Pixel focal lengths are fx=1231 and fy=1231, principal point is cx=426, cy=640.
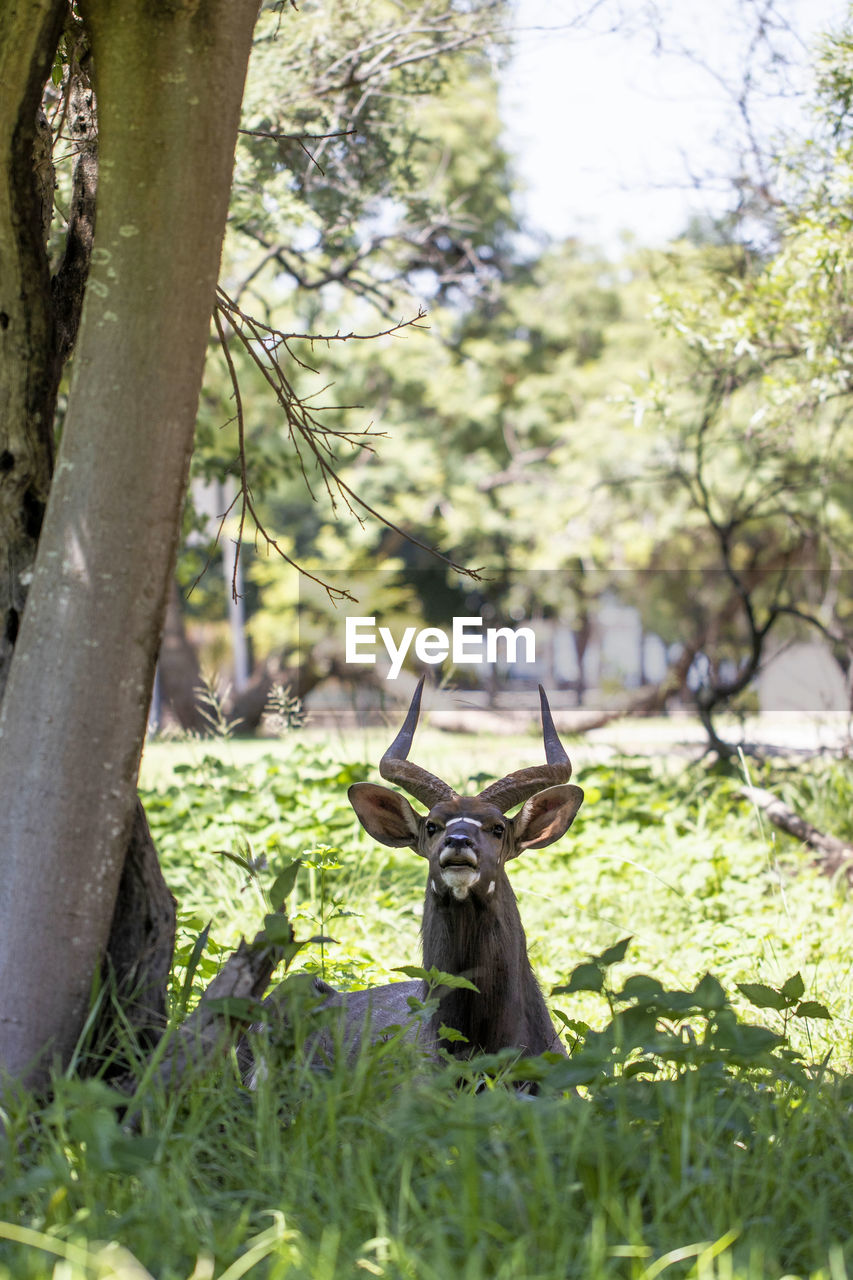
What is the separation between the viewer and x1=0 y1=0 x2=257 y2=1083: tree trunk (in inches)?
121

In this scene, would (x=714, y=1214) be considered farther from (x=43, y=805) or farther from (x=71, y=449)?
(x=71, y=449)

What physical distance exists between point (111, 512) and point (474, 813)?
199 cm

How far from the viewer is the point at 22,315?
3508 mm

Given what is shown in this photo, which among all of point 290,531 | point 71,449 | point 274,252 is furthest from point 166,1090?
point 290,531

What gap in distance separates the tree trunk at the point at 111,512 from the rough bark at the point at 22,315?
0.22 metres

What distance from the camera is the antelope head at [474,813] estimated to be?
14.3 feet

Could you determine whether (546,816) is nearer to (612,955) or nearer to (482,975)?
(482,975)

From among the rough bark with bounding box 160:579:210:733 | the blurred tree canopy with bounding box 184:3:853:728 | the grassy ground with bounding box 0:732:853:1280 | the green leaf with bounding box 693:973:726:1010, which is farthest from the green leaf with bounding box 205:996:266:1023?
the rough bark with bounding box 160:579:210:733

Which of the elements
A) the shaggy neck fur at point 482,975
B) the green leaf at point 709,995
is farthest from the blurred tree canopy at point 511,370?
the green leaf at point 709,995

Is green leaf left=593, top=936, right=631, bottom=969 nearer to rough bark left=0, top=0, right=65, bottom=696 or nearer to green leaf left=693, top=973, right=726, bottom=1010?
green leaf left=693, top=973, right=726, bottom=1010

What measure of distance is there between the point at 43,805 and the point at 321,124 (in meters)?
7.59

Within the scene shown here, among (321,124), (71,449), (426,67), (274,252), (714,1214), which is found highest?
(426,67)

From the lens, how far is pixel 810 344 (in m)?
7.78

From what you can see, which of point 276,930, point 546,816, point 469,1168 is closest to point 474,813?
point 546,816
